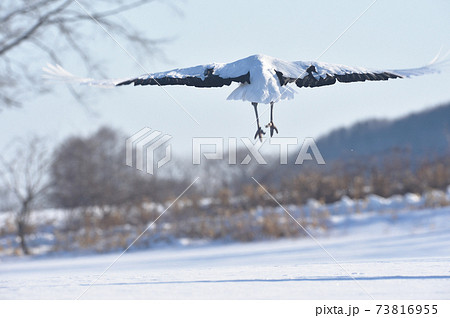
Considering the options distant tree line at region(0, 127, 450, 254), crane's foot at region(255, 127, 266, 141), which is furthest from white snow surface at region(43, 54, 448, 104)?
distant tree line at region(0, 127, 450, 254)

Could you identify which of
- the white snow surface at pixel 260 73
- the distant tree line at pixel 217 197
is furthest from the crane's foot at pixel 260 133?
the distant tree line at pixel 217 197

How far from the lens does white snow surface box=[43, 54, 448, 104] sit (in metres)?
2.77

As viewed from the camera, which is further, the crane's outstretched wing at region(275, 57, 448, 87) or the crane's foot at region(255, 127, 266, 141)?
the crane's outstretched wing at region(275, 57, 448, 87)

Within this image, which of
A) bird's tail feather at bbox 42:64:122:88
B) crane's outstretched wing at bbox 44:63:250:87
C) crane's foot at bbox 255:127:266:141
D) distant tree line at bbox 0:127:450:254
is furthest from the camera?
distant tree line at bbox 0:127:450:254

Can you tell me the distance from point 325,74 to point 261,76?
0.35 m

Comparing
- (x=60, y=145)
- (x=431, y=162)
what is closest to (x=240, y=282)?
(x=431, y=162)

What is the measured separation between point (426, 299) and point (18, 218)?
650 cm

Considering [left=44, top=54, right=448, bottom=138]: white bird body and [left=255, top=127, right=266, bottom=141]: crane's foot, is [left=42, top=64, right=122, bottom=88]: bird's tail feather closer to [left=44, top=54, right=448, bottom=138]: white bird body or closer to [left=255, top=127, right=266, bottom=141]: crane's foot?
[left=44, top=54, right=448, bottom=138]: white bird body

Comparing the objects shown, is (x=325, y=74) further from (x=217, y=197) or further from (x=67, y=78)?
(x=217, y=197)

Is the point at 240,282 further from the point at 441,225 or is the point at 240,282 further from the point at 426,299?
the point at 441,225

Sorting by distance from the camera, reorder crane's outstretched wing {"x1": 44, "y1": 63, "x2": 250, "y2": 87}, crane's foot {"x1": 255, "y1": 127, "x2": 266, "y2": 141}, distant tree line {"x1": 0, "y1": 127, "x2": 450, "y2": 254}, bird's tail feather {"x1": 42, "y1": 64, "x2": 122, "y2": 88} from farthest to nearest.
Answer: distant tree line {"x1": 0, "y1": 127, "x2": 450, "y2": 254} < bird's tail feather {"x1": 42, "y1": 64, "x2": 122, "y2": 88} < crane's outstretched wing {"x1": 44, "y1": 63, "x2": 250, "y2": 87} < crane's foot {"x1": 255, "y1": 127, "x2": 266, "y2": 141}

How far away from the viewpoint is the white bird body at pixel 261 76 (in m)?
2.78

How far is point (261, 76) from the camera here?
276cm

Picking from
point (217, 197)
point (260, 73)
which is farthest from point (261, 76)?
point (217, 197)
